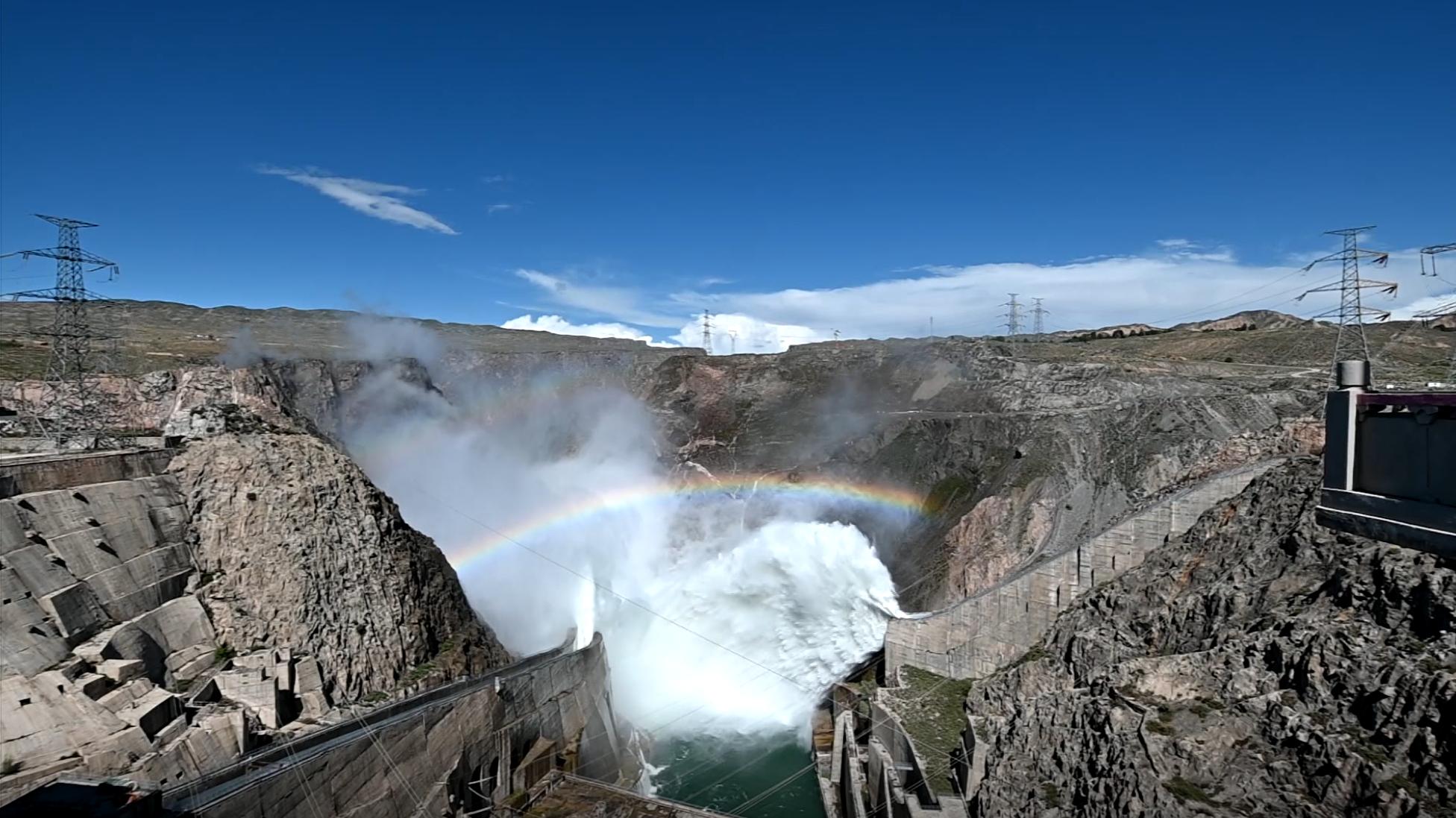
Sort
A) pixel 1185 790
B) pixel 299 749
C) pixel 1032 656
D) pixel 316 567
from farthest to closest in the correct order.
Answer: pixel 1032 656
pixel 316 567
pixel 299 749
pixel 1185 790

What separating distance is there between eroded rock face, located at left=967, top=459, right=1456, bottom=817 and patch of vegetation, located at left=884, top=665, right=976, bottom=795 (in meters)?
1.54

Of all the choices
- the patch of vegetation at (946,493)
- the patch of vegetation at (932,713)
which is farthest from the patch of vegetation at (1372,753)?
the patch of vegetation at (946,493)

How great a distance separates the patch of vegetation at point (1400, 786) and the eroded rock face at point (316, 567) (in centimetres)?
2073

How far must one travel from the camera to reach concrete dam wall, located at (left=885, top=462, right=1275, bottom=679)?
22375 millimetres

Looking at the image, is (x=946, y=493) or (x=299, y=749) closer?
(x=299, y=749)

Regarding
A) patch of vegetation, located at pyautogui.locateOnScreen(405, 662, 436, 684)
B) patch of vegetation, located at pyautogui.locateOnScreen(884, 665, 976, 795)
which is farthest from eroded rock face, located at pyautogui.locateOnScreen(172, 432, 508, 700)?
patch of vegetation, located at pyautogui.locateOnScreen(884, 665, 976, 795)

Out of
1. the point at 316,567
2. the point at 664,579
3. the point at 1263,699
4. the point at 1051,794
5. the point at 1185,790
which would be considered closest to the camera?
the point at 1185,790

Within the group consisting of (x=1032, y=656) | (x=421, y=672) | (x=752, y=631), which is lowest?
(x=752, y=631)

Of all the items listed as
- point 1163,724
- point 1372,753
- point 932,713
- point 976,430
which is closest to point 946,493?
point 976,430

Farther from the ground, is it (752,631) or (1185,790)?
(1185,790)

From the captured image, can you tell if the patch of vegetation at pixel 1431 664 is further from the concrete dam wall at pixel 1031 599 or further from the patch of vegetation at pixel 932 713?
the concrete dam wall at pixel 1031 599

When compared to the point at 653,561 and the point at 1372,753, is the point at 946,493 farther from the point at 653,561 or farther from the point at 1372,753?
the point at 1372,753

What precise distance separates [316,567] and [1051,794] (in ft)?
61.6

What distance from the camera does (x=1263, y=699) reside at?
38.1 ft
